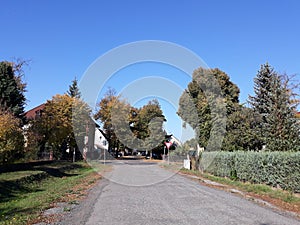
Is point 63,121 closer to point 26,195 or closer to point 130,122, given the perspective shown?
point 130,122

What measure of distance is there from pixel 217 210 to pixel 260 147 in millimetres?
19376

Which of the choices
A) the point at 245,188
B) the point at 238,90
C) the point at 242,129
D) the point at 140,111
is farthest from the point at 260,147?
the point at 140,111

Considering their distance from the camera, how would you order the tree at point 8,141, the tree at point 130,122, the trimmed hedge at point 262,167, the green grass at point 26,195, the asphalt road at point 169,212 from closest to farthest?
1. the asphalt road at point 169,212
2. the green grass at point 26,195
3. the trimmed hedge at point 262,167
4. the tree at point 8,141
5. the tree at point 130,122

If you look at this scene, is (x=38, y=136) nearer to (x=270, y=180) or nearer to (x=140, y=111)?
(x=270, y=180)

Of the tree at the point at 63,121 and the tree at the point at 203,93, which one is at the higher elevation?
the tree at the point at 203,93

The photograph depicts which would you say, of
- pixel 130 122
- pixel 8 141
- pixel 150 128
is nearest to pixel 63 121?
pixel 8 141

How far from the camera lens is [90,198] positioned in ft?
36.1

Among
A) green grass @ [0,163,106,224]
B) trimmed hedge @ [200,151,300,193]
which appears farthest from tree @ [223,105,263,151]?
green grass @ [0,163,106,224]

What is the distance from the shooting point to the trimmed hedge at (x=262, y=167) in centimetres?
1298

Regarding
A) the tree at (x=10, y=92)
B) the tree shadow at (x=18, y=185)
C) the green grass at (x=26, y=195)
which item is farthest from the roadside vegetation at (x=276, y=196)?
the tree at (x=10, y=92)

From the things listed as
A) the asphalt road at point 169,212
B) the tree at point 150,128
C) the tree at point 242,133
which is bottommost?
the asphalt road at point 169,212

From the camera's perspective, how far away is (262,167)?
1567 centimetres

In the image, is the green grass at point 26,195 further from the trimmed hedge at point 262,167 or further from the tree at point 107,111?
the tree at point 107,111

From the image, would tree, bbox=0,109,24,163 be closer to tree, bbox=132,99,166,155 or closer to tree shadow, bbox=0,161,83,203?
tree shadow, bbox=0,161,83,203
